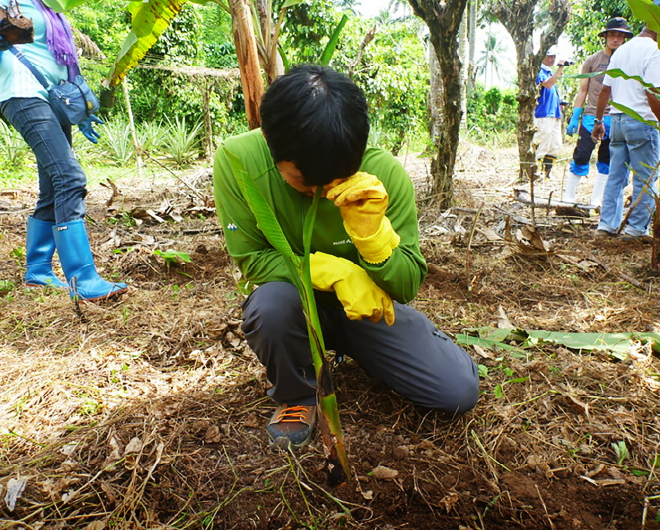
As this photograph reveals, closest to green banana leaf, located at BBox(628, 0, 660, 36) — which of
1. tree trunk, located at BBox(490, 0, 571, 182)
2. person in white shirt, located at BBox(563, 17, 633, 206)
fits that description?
person in white shirt, located at BBox(563, 17, 633, 206)

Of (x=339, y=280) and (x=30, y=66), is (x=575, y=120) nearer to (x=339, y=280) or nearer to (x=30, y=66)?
(x=339, y=280)

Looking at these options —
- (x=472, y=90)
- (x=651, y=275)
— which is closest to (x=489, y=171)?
(x=651, y=275)

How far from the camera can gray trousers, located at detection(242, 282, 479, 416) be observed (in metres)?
1.31

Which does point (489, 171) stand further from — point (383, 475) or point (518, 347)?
point (383, 475)

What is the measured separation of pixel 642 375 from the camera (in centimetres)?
155

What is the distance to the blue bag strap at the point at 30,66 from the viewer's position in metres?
2.12

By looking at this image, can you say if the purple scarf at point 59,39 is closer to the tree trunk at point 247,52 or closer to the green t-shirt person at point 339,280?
the tree trunk at point 247,52

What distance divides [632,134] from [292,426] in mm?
3042

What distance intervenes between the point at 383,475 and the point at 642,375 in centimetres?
99

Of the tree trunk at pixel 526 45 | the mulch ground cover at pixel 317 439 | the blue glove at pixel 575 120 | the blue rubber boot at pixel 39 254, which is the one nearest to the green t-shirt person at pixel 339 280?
the mulch ground cover at pixel 317 439

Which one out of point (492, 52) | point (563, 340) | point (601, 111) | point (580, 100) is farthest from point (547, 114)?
point (492, 52)

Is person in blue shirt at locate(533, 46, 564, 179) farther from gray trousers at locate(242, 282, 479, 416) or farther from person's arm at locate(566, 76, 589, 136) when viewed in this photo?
gray trousers at locate(242, 282, 479, 416)

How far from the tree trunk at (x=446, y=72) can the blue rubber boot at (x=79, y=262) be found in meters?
2.61

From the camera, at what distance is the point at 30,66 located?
2174mm
